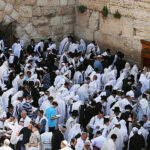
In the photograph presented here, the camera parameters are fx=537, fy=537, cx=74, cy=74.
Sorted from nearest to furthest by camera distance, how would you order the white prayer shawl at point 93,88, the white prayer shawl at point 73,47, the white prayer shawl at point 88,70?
the white prayer shawl at point 93,88 → the white prayer shawl at point 88,70 → the white prayer shawl at point 73,47

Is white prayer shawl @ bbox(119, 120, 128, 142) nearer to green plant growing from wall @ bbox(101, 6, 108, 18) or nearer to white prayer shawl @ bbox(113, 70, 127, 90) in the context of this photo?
white prayer shawl @ bbox(113, 70, 127, 90)

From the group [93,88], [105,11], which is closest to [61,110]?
[93,88]

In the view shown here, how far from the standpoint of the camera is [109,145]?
1473cm

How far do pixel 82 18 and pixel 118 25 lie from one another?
288 centimetres

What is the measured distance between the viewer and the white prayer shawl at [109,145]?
14.7m

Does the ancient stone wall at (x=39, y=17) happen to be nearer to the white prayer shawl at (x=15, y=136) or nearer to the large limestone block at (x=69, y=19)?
the large limestone block at (x=69, y=19)

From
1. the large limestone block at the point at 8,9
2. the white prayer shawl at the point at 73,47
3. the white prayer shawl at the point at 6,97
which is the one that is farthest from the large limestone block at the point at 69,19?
the white prayer shawl at the point at 6,97

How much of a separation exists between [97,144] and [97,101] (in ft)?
10.2

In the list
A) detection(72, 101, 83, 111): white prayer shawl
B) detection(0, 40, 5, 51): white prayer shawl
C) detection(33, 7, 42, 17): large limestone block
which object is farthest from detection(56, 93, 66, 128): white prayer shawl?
detection(33, 7, 42, 17): large limestone block

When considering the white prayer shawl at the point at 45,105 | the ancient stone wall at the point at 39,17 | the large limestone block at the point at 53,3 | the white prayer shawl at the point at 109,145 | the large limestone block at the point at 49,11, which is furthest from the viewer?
the large limestone block at the point at 53,3

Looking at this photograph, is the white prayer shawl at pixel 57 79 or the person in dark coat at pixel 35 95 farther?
the white prayer shawl at pixel 57 79

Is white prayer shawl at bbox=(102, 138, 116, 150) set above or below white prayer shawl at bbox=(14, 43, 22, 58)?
below

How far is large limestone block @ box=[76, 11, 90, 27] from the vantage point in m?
25.8

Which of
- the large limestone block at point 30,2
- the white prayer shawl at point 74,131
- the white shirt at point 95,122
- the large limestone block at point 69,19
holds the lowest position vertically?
the white prayer shawl at point 74,131
